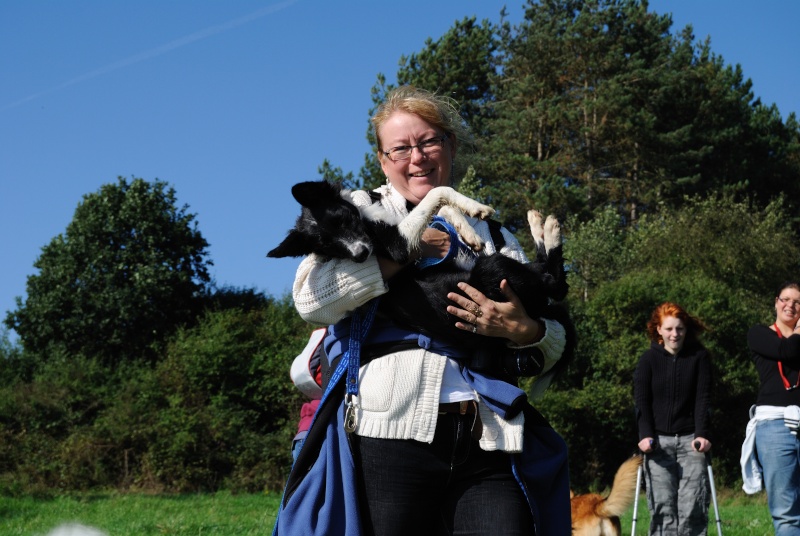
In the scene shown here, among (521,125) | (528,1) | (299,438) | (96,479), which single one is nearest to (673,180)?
(521,125)

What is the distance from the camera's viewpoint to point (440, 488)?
8.28 ft

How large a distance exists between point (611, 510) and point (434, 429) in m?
5.63

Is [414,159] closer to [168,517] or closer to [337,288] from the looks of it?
[337,288]

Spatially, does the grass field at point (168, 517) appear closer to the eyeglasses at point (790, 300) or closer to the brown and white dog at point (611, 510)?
the brown and white dog at point (611, 510)

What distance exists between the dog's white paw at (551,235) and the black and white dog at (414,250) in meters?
0.21

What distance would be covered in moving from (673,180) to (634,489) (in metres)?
26.1

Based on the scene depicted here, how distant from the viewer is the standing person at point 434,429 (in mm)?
Result: 2480

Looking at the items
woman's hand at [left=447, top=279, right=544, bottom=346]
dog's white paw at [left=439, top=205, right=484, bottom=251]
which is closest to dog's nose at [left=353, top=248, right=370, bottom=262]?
woman's hand at [left=447, top=279, right=544, bottom=346]

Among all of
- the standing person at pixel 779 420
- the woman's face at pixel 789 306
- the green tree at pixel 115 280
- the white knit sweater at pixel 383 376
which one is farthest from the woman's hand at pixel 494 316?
the green tree at pixel 115 280

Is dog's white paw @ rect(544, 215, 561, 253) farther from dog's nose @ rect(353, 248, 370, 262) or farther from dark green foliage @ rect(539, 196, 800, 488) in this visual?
dark green foliage @ rect(539, 196, 800, 488)

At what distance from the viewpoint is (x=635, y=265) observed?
2642 cm

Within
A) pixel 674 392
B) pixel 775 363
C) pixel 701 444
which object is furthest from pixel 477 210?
Result: pixel 674 392

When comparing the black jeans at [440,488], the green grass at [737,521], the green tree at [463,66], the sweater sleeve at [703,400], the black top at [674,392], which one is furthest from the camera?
the green tree at [463,66]

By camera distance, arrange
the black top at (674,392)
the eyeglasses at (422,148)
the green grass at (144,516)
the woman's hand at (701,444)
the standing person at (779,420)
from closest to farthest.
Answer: the eyeglasses at (422,148), the standing person at (779,420), the woman's hand at (701,444), the black top at (674,392), the green grass at (144,516)
